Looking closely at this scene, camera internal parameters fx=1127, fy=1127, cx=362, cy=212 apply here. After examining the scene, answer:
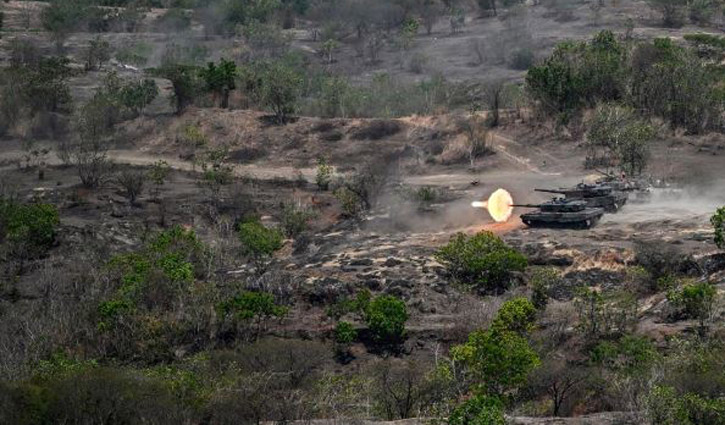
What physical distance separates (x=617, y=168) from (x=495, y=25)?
65.1m

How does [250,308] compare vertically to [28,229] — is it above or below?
below

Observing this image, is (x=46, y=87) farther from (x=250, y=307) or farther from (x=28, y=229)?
(x=250, y=307)

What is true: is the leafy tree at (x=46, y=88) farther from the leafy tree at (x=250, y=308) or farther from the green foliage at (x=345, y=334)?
the green foliage at (x=345, y=334)

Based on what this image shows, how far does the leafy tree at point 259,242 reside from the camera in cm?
5988

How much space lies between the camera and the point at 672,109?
8162 centimetres

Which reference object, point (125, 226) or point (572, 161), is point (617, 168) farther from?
point (125, 226)

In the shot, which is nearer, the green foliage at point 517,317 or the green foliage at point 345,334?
the green foliage at point 517,317

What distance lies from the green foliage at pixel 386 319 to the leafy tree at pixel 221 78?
46222mm

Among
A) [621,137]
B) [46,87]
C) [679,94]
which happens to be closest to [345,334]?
[621,137]

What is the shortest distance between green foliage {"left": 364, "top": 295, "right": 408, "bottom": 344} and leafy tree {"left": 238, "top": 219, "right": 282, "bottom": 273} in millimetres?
9737

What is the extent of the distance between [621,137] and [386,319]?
28758mm

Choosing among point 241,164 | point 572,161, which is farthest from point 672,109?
point 241,164

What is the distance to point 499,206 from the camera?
65.4 m

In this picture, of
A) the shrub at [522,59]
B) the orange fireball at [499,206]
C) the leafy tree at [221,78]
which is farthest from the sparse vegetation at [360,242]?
the orange fireball at [499,206]
